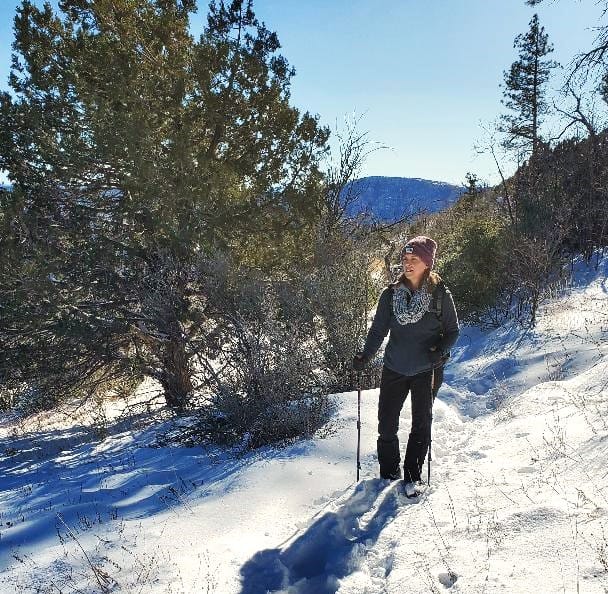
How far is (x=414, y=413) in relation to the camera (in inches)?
148

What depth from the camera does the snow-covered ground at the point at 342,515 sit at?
2.47 m

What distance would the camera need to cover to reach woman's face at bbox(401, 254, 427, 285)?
11.8 feet

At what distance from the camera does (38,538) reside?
3.42 metres

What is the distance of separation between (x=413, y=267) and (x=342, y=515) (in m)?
1.91

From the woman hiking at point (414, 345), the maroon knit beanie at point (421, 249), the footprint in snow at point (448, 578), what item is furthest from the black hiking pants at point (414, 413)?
the footprint in snow at point (448, 578)

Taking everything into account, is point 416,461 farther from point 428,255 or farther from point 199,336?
point 199,336

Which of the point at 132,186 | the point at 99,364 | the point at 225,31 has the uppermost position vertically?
the point at 225,31

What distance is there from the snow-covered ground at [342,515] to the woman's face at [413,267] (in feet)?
5.36

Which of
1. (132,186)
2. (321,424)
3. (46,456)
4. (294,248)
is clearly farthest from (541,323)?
(46,456)

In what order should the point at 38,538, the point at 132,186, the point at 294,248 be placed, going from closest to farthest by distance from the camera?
1. the point at 38,538
2. the point at 132,186
3. the point at 294,248

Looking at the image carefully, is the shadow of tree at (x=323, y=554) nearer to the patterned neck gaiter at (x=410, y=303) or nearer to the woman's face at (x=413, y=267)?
the patterned neck gaiter at (x=410, y=303)

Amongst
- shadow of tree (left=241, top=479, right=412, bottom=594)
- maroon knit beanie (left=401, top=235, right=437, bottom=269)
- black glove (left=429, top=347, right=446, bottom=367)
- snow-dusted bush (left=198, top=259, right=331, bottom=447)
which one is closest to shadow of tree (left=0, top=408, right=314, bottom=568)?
snow-dusted bush (left=198, top=259, right=331, bottom=447)

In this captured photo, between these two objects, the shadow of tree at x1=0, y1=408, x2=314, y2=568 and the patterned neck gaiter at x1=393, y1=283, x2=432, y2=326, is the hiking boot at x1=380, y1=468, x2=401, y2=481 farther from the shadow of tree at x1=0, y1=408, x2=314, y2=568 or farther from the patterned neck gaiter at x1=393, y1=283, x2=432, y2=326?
the patterned neck gaiter at x1=393, y1=283, x2=432, y2=326

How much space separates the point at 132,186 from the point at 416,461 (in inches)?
249
